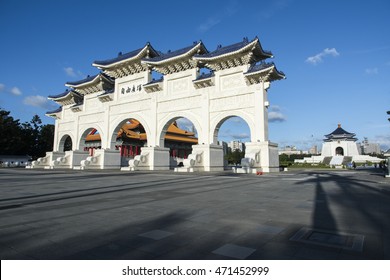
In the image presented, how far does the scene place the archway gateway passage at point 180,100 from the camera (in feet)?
68.0

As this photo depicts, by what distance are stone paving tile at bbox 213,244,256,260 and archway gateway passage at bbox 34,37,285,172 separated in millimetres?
16652

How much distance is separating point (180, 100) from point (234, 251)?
74.7 ft

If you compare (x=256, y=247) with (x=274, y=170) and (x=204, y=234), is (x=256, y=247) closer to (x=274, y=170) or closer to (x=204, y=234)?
(x=204, y=234)

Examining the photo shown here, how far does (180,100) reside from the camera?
2498cm

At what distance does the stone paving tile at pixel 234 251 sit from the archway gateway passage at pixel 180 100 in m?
16.7

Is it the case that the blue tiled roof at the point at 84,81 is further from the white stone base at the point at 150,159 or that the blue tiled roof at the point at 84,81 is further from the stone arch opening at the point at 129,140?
the white stone base at the point at 150,159

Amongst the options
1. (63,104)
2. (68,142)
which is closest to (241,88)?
(63,104)

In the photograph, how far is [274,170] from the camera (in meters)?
21.1

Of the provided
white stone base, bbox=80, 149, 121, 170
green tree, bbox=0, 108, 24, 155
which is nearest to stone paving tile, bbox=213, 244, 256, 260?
white stone base, bbox=80, 149, 121, 170

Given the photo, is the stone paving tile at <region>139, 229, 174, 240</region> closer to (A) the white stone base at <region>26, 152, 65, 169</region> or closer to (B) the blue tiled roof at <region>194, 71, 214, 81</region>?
(B) the blue tiled roof at <region>194, 71, 214, 81</region>

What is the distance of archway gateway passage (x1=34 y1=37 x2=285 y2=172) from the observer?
20.7 meters

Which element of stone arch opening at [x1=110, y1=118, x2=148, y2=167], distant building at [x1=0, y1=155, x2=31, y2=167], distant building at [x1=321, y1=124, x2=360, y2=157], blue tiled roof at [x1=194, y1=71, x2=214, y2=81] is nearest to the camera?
blue tiled roof at [x1=194, y1=71, x2=214, y2=81]

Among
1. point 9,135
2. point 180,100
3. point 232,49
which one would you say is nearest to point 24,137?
point 9,135
